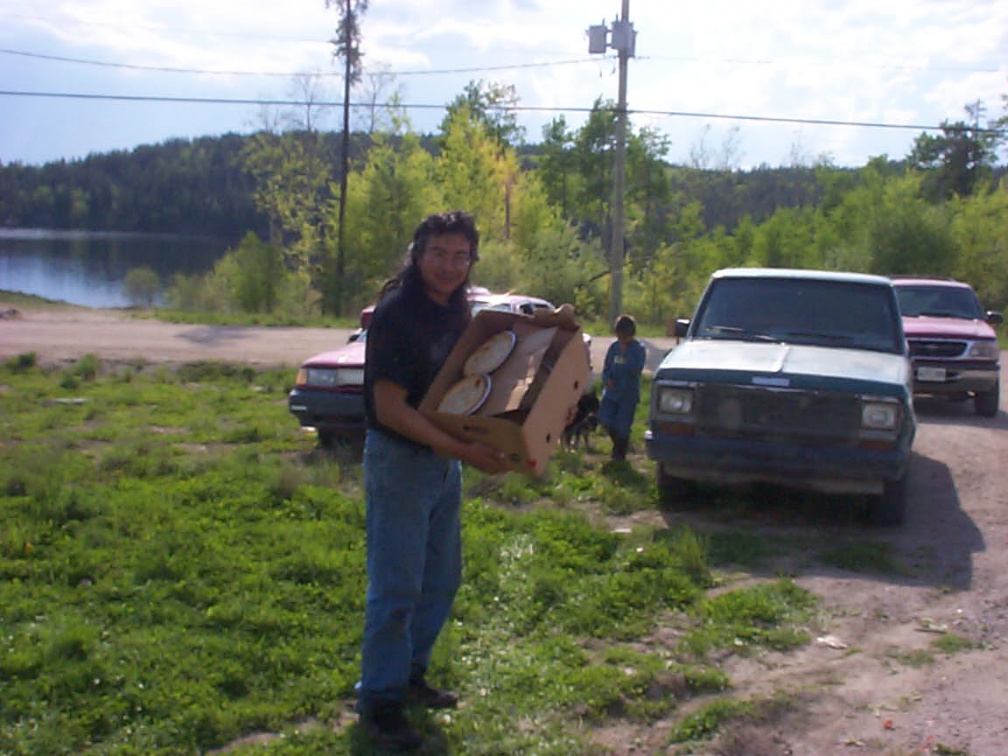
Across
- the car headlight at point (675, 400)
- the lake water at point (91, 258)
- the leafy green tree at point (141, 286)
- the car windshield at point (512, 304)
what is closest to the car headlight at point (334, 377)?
the car windshield at point (512, 304)

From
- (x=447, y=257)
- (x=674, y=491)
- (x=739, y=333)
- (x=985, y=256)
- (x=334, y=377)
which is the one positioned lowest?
(x=674, y=491)

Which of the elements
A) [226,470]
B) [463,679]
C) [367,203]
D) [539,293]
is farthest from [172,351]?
[367,203]

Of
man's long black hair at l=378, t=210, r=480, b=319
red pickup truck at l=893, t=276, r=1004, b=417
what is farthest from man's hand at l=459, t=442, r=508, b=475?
red pickup truck at l=893, t=276, r=1004, b=417

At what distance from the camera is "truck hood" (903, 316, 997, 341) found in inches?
518

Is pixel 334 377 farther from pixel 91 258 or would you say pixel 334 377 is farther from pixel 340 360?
pixel 91 258

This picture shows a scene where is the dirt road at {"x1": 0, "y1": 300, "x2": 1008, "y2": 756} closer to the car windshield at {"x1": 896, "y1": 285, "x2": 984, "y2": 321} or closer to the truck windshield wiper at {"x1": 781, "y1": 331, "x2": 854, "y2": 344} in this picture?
the truck windshield wiper at {"x1": 781, "y1": 331, "x2": 854, "y2": 344}

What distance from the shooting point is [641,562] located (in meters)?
6.01

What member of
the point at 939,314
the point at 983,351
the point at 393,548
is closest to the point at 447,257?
the point at 393,548

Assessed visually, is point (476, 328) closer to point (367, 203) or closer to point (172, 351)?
point (172, 351)

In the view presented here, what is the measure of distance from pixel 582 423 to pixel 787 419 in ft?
9.19

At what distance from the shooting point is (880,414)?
6.80m

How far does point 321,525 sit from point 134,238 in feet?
234

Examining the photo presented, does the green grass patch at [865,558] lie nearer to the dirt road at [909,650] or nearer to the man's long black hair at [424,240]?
the dirt road at [909,650]

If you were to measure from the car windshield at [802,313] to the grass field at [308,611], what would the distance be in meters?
1.49
